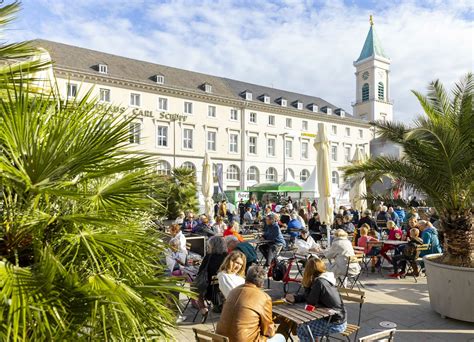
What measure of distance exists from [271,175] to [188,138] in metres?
12.1

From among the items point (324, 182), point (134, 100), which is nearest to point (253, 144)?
point (134, 100)

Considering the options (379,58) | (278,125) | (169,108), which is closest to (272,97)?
(278,125)

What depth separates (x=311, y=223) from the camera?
13.2m

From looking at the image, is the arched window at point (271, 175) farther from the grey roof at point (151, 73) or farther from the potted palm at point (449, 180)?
the potted palm at point (449, 180)

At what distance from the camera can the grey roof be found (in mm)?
36438

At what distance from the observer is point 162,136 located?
3972 cm

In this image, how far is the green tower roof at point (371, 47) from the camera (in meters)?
60.5

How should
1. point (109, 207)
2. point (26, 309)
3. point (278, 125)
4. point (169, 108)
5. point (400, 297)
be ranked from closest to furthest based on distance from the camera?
point (26, 309), point (109, 207), point (400, 297), point (169, 108), point (278, 125)

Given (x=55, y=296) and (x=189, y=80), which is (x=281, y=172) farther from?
(x=55, y=296)

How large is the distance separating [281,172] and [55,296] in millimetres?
46366

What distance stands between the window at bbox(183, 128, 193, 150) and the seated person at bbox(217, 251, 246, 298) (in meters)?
36.8

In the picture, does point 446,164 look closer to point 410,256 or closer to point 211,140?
point 410,256

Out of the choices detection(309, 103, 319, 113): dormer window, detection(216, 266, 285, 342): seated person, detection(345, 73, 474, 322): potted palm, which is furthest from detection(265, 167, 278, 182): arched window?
detection(216, 266, 285, 342): seated person

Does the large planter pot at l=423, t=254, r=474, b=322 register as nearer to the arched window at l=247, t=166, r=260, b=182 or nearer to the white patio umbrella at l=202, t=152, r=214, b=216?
the white patio umbrella at l=202, t=152, r=214, b=216
